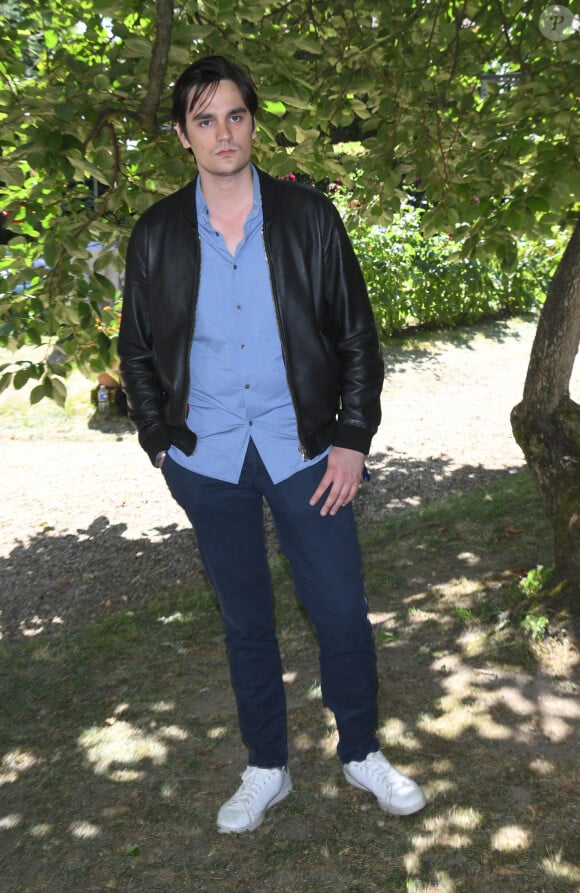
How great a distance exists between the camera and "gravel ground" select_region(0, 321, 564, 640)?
6.85m

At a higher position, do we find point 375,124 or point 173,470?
A: point 375,124

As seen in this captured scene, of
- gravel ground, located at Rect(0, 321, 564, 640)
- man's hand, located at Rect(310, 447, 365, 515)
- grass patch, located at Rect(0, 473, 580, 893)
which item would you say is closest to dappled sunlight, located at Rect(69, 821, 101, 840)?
grass patch, located at Rect(0, 473, 580, 893)

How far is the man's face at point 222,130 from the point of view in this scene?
8.61 ft

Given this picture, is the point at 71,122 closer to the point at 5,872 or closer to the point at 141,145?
the point at 141,145

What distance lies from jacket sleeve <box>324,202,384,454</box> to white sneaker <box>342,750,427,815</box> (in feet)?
3.98

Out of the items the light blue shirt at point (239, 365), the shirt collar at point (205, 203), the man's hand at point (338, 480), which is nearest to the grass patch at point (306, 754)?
the man's hand at point (338, 480)

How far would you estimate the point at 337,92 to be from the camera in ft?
18.1

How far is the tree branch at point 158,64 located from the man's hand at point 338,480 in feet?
8.11

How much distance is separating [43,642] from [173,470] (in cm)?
336

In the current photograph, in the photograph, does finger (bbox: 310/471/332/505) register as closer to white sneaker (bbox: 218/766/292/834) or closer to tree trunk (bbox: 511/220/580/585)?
white sneaker (bbox: 218/766/292/834)

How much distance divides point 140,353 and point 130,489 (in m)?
6.09

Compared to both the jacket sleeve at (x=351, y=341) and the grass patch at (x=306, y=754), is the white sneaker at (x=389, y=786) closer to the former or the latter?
the grass patch at (x=306, y=754)

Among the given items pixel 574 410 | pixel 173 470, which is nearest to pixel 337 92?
pixel 574 410

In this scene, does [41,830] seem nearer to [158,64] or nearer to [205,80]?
[205,80]
